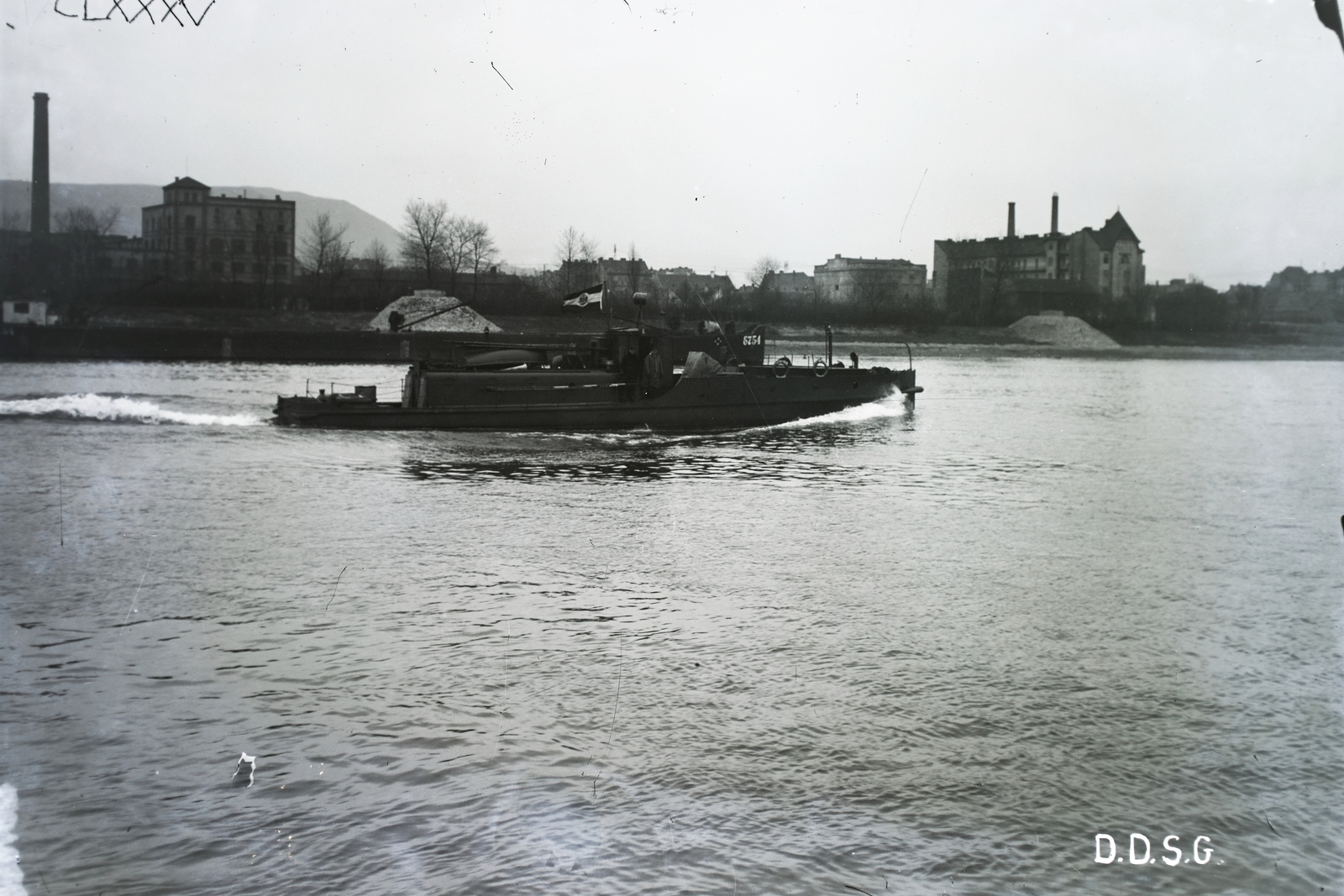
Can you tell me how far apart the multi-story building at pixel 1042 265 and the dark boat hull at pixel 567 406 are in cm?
5790

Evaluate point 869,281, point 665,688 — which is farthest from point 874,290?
point 665,688

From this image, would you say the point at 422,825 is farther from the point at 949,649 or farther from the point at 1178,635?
the point at 1178,635

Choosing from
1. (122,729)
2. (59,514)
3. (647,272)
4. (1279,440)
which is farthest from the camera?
(647,272)

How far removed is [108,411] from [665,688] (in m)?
25.6

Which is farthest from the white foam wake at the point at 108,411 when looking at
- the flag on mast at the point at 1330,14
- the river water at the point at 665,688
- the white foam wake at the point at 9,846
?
the flag on mast at the point at 1330,14

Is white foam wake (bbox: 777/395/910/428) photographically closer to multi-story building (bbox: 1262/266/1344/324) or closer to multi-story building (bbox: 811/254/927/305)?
multi-story building (bbox: 1262/266/1344/324)

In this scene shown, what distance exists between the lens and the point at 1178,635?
9.68 meters

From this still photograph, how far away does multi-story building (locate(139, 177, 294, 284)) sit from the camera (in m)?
71.6

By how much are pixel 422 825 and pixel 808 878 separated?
2003mm

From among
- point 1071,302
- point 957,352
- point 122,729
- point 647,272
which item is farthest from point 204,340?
point 1071,302

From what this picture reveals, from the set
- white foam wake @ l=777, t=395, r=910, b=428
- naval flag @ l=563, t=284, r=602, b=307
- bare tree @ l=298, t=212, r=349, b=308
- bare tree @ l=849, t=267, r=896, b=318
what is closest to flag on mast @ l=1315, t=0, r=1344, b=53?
naval flag @ l=563, t=284, r=602, b=307

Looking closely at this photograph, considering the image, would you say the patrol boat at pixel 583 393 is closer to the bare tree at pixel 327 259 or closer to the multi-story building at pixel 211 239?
the multi-story building at pixel 211 239

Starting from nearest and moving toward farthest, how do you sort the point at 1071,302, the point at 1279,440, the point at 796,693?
the point at 796,693
the point at 1279,440
the point at 1071,302

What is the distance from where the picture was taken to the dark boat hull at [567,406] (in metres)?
27.4
